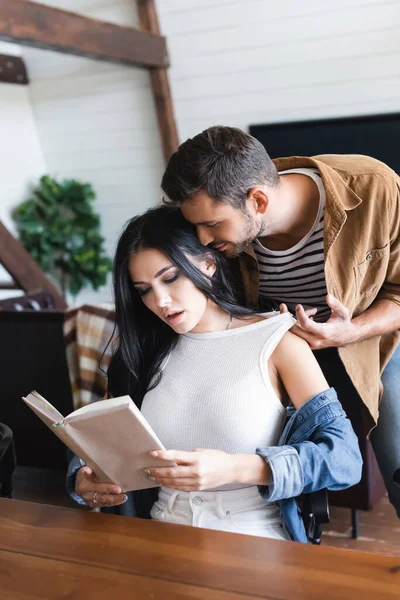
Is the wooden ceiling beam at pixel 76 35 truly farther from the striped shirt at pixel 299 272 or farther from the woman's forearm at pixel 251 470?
the woman's forearm at pixel 251 470

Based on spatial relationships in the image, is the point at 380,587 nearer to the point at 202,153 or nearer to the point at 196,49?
the point at 202,153

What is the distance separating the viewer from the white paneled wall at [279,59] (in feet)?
16.2

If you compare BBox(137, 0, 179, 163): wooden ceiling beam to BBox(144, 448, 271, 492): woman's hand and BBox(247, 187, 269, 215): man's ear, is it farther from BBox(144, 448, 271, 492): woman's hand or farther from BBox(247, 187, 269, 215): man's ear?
BBox(144, 448, 271, 492): woman's hand

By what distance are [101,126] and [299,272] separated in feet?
15.0

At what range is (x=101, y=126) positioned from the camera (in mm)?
6086

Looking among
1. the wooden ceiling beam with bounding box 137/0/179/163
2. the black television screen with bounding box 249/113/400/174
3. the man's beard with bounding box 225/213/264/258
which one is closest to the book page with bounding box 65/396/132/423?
the man's beard with bounding box 225/213/264/258

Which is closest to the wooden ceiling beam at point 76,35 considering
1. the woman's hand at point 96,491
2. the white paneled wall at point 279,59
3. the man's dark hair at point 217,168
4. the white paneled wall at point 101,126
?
the white paneled wall at point 279,59

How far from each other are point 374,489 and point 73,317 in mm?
1255

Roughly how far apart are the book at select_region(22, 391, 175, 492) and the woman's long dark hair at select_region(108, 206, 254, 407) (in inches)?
10.6

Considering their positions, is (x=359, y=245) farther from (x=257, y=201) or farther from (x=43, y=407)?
(x=43, y=407)

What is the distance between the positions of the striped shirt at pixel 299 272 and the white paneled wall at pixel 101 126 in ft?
13.8

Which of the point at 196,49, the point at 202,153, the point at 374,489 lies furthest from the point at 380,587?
the point at 196,49

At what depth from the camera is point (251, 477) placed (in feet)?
4.41

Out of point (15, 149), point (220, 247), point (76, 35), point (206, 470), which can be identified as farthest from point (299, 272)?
point (15, 149)
